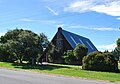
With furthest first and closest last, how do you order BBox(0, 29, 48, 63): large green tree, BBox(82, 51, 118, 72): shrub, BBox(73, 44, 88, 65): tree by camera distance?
BBox(73, 44, 88, 65): tree
BBox(0, 29, 48, 63): large green tree
BBox(82, 51, 118, 72): shrub

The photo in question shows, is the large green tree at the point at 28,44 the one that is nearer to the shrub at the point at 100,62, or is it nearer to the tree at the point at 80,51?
the tree at the point at 80,51

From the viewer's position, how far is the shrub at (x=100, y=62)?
102 ft

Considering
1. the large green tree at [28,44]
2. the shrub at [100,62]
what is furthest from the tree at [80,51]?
the shrub at [100,62]

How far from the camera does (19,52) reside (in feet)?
134

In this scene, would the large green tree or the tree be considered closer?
the large green tree

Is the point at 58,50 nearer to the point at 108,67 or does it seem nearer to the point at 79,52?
the point at 79,52

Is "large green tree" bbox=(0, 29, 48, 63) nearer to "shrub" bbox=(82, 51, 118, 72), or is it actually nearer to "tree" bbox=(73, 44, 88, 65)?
"tree" bbox=(73, 44, 88, 65)

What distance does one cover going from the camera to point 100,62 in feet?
104

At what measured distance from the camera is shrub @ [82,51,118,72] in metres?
31.1

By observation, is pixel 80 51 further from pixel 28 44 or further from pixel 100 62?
pixel 100 62

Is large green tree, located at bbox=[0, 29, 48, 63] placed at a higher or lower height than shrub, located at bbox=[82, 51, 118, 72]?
higher

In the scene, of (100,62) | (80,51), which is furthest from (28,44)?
(100,62)

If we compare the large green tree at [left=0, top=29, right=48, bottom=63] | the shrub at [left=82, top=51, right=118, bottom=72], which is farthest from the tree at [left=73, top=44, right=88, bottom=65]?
the shrub at [left=82, top=51, right=118, bottom=72]

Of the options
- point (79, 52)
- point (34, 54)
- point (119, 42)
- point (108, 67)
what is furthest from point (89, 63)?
point (34, 54)
